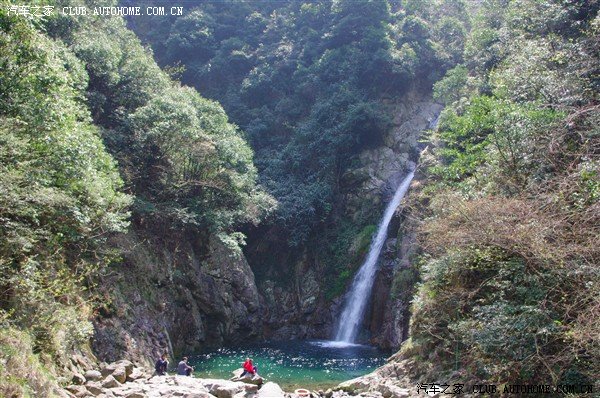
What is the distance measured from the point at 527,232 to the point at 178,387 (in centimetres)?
861

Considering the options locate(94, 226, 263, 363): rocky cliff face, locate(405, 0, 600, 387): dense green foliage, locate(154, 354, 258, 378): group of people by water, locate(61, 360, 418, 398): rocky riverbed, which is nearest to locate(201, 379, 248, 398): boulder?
locate(61, 360, 418, 398): rocky riverbed

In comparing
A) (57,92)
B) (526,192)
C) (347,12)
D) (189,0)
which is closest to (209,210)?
(57,92)

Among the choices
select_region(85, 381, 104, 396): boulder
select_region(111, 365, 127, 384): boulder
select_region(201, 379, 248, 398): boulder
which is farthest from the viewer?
select_region(111, 365, 127, 384): boulder

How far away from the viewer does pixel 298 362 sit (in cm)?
1867

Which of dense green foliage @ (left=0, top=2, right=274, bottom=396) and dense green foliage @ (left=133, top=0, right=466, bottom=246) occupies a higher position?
dense green foliage @ (left=133, top=0, right=466, bottom=246)

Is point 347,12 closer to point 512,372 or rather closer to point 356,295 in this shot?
point 356,295

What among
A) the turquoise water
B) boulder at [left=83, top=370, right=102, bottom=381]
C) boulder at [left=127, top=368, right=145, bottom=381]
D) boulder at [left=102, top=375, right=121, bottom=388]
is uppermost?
boulder at [left=83, top=370, right=102, bottom=381]

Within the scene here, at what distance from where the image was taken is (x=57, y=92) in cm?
1221

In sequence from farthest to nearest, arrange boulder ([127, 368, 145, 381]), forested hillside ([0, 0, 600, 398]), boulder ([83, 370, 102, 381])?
1. boulder ([127, 368, 145, 381])
2. boulder ([83, 370, 102, 381])
3. forested hillside ([0, 0, 600, 398])

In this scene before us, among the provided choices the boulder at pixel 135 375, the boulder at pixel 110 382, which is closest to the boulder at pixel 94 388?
the boulder at pixel 110 382

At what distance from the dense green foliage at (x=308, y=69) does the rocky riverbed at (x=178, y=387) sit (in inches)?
599

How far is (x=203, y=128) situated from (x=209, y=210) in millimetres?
4399

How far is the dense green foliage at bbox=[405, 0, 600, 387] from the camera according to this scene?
8.27m

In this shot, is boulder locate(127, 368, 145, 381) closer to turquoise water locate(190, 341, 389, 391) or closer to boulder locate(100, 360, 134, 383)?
boulder locate(100, 360, 134, 383)
